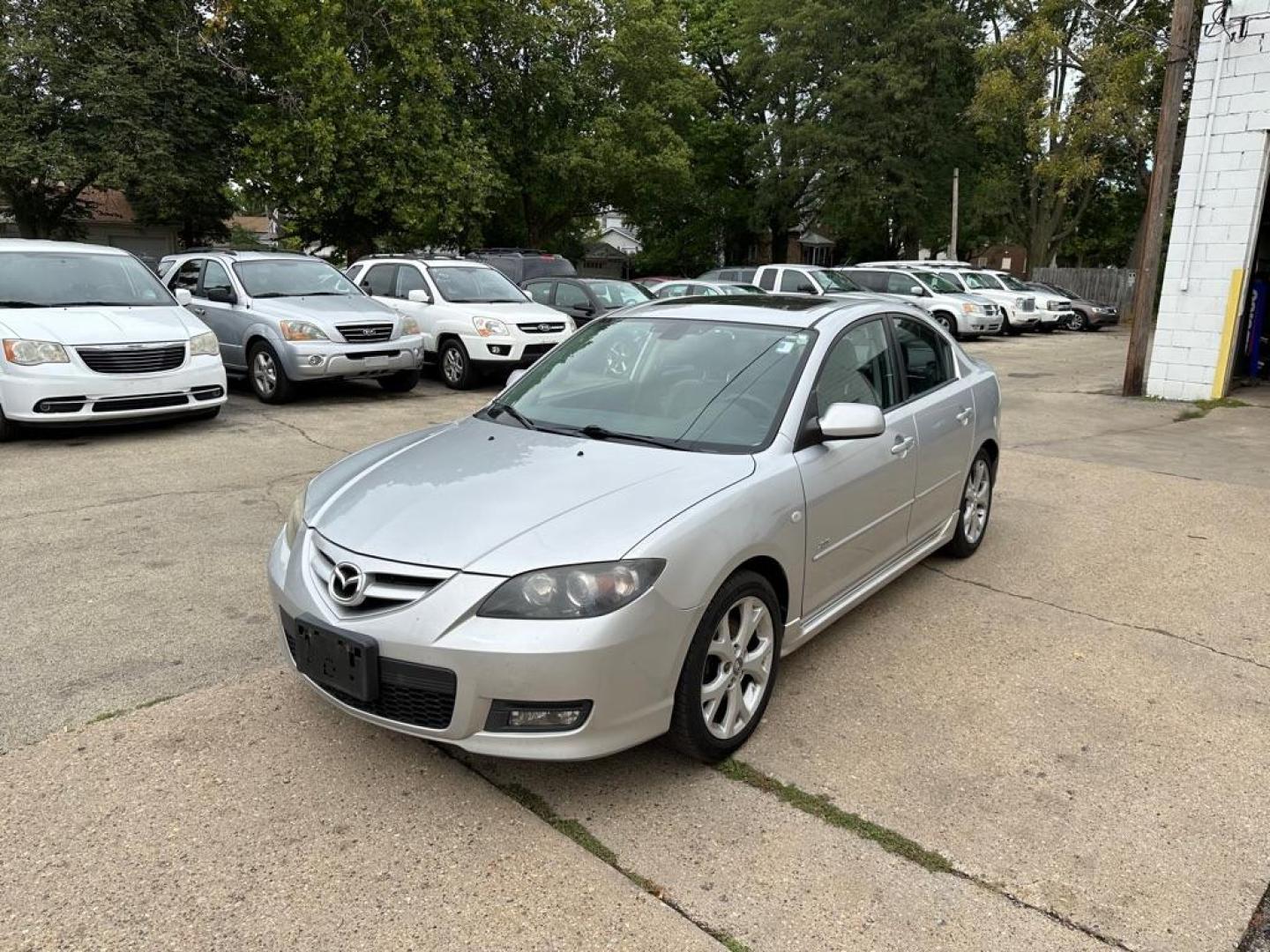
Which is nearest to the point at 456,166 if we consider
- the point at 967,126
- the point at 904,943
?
the point at 967,126

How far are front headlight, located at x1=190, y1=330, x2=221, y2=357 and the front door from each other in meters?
6.66

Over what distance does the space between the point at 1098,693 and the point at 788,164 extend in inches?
1297

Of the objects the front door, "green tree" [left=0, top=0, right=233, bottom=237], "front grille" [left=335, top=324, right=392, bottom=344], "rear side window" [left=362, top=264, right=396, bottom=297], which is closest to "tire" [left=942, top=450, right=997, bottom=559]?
the front door

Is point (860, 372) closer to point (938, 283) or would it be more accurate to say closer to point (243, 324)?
point (243, 324)

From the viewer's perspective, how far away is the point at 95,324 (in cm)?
803

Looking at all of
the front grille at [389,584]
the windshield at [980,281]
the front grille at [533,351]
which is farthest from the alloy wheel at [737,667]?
the windshield at [980,281]

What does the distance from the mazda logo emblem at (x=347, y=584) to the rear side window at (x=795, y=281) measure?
58.7 feet

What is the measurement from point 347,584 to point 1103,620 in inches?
142

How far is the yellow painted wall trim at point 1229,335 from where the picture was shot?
1132cm

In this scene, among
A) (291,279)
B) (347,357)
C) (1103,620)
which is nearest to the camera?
(1103,620)

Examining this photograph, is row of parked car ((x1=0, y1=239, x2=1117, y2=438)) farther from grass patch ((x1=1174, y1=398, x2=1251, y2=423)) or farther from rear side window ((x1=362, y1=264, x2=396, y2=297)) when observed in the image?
grass patch ((x1=1174, y1=398, x2=1251, y2=423))

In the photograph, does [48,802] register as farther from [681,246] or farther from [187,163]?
[681,246]

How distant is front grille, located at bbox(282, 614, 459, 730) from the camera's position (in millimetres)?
2703

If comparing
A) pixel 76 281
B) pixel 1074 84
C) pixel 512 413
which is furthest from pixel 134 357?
pixel 1074 84
